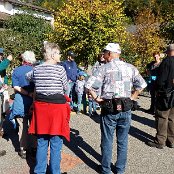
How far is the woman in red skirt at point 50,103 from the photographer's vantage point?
13.8 feet

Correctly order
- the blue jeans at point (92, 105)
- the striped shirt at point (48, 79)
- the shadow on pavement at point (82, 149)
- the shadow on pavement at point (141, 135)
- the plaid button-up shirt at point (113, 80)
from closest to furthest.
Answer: the striped shirt at point (48, 79), the plaid button-up shirt at point (113, 80), the shadow on pavement at point (82, 149), the shadow on pavement at point (141, 135), the blue jeans at point (92, 105)

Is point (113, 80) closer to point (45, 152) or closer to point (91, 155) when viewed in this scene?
point (45, 152)

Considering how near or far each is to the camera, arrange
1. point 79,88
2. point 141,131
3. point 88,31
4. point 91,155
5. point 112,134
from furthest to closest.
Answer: point 88,31, point 79,88, point 141,131, point 91,155, point 112,134

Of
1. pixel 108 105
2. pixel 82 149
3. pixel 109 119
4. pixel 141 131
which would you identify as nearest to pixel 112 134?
pixel 109 119

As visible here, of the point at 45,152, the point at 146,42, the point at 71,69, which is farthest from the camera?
the point at 146,42

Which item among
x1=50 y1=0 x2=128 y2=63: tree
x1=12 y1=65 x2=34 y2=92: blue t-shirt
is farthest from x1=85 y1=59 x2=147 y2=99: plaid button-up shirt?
x1=50 y1=0 x2=128 y2=63: tree

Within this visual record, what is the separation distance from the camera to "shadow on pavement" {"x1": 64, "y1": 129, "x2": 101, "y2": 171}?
17.4ft

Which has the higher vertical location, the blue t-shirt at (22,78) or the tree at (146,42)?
the tree at (146,42)

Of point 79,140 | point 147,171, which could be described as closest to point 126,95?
point 147,171

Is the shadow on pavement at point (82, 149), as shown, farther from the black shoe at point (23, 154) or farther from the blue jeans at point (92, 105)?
the blue jeans at point (92, 105)

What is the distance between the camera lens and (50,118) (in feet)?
14.0

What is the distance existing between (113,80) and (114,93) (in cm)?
18

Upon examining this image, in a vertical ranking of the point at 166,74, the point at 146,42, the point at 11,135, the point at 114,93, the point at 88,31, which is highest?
the point at 146,42

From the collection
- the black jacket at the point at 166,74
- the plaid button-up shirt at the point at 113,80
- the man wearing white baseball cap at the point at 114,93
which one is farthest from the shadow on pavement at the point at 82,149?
the black jacket at the point at 166,74
